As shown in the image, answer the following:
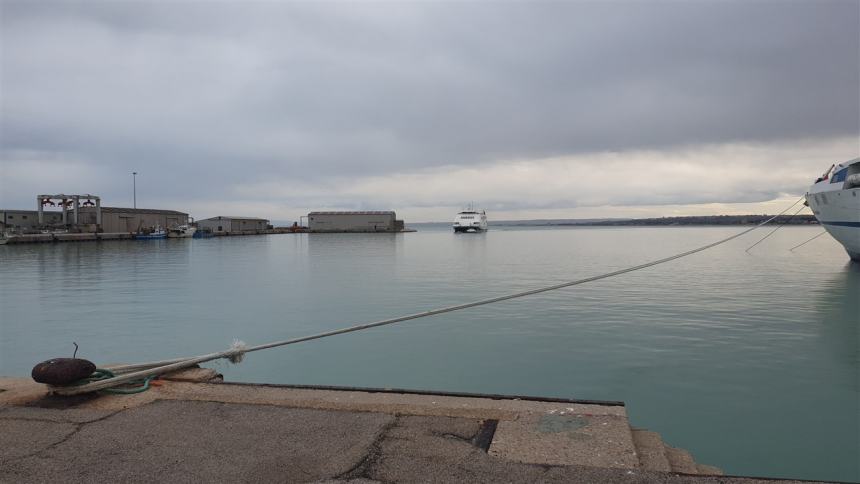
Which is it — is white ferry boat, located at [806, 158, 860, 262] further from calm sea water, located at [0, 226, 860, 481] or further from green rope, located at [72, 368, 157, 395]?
green rope, located at [72, 368, 157, 395]

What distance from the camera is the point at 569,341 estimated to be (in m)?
12.4

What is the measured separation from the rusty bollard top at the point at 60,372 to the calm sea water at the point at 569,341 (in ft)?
16.0

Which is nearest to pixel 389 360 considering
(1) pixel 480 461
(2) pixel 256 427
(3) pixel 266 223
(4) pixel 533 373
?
(4) pixel 533 373

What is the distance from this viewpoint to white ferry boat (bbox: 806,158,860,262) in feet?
83.3

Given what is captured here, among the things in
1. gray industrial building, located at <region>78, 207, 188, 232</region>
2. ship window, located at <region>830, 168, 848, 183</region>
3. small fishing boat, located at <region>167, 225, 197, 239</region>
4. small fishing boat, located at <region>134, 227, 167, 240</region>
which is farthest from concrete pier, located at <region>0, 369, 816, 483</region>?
small fishing boat, located at <region>167, 225, 197, 239</region>

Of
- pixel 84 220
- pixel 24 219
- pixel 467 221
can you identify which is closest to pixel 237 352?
pixel 84 220

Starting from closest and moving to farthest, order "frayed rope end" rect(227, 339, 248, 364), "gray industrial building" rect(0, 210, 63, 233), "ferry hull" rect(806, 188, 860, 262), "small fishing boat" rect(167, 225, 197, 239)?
"frayed rope end" rect(227, 339, 248, 364) < "ferry hull" rect(806, 188, 860, 262) < "gray industrial building" rect(0, 210, 63, 233) < "small fishing boat" rect(167, 225, 197, 239)

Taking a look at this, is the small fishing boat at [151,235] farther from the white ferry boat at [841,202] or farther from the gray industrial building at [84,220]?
the white ferry boat at [841,202]

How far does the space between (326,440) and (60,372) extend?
304 cm

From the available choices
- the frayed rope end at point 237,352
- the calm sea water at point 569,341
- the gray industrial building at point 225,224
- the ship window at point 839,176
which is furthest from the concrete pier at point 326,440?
the gray industrial building at point 225,224

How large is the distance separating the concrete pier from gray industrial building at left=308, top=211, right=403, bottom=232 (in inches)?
5297

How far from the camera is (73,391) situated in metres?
5.45

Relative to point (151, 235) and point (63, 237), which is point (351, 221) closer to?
point (151, 235)

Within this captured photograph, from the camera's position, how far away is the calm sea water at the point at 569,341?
752 cm
